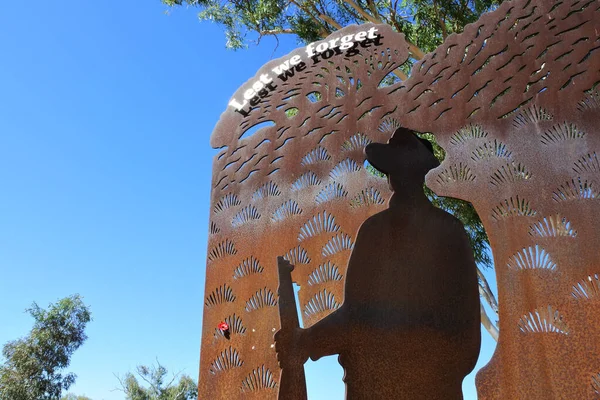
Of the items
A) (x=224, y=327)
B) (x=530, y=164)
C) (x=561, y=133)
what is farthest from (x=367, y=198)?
(x=224, y=327)

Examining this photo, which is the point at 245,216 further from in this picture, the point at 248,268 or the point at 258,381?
the point at 258,381

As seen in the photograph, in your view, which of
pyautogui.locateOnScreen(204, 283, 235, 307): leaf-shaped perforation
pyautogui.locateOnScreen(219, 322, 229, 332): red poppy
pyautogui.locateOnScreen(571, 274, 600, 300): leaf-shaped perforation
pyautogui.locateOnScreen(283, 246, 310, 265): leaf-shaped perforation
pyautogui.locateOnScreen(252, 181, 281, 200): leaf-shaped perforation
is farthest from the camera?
pyautogui.locateOnScreen(252, 181, 281, 200): leaf-shaped perforation

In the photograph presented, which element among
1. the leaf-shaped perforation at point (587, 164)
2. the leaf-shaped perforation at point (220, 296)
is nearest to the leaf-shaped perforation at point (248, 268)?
the leaf-shaped perforation at point (220, 296)

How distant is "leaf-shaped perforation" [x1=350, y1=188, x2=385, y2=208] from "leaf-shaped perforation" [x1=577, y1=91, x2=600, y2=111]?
1635 millimetres

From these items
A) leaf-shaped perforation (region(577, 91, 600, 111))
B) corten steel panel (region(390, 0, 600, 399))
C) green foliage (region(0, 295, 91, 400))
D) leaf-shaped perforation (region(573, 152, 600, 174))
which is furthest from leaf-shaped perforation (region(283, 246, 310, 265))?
green foliage (region(0, 295, 91, 400))

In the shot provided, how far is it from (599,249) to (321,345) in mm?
2013

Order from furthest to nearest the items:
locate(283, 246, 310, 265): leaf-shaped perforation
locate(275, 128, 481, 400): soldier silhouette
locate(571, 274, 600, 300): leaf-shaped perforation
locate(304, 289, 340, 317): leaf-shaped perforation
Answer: locate(283, 246, 310, 265): leaf-shaped perforation < locate(304, 289, 340, 317): leaf-shaped perforation < locate(571, 274, 600, 300): leaf-shaped perforation < locate(275, 128, 481, 400): soldier silhouette

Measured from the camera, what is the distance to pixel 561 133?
3951 mm

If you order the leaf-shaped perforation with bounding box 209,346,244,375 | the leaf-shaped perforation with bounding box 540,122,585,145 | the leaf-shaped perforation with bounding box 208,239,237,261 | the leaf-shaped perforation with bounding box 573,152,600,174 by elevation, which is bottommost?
the leaf-shaped perforation with bounding box 209,346,244,375

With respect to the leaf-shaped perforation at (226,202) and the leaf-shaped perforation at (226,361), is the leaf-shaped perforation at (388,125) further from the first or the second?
the leaf-shaped perforation at (226,361)

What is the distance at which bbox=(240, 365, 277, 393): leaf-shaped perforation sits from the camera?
4.49m

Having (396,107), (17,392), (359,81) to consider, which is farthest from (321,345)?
(17,392)

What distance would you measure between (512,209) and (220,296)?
109 inches

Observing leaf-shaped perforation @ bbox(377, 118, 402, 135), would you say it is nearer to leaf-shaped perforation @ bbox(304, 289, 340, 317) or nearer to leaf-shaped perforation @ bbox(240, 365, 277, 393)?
leaf-shaped perforation @ bbox(304, 289, 340, 317)
